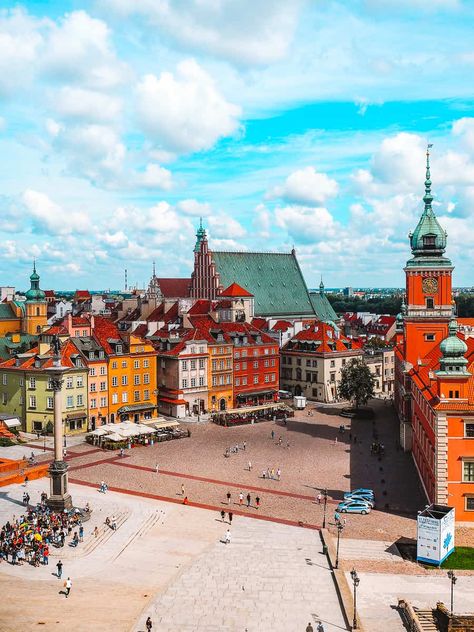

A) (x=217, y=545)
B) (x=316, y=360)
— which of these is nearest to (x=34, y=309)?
(x=316, y=360)

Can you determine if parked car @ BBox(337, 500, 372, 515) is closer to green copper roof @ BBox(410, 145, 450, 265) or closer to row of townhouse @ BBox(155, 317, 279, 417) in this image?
green copper roof @ BBox(410, 145, 450, 265)

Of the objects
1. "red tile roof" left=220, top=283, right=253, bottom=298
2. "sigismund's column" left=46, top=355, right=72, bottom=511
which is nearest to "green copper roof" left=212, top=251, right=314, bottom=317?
"red tile roof" left=220, top=283, right=253, bottom=298

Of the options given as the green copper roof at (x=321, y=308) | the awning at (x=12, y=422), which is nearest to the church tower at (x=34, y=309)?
the awning at (x=12, y=422)

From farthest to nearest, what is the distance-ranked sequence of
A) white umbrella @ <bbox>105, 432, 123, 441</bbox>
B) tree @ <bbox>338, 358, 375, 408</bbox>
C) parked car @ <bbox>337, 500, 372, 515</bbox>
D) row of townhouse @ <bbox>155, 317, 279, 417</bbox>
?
tree @ <bbox>338, 358, 375, 408</bbox>, row of townhouse @ <bbox>155, 317, 279, 417</bbox>, white umbrella @ <bbox>105, 432, 123, 441</bbox>, parked car @ <bbox>337, 500, 372, 515</bbox>

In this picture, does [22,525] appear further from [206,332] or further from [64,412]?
[206,332]

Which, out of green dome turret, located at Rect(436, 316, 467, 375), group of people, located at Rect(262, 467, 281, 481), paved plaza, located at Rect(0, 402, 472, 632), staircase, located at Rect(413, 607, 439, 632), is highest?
green dome turret, located at Rect(436, 316, 467, 375)

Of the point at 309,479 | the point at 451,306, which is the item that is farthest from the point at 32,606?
the point at 451,306

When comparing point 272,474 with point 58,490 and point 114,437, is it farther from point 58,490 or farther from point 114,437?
point 58,490

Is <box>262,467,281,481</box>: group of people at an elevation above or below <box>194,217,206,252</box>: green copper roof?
below

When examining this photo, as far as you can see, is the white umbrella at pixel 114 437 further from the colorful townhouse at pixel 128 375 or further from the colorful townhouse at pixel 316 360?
the colorful townhouse at pixel 316 360
